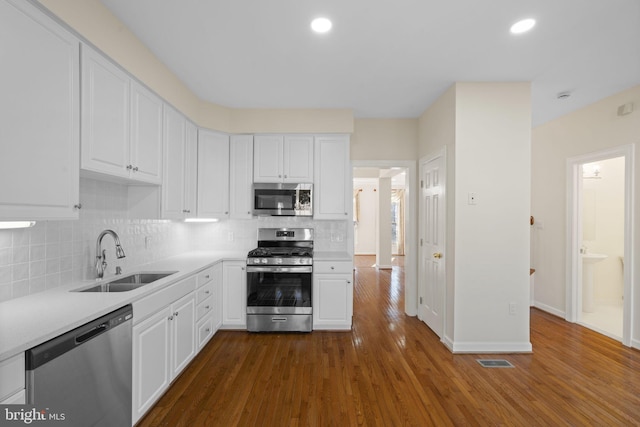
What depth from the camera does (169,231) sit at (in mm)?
3449

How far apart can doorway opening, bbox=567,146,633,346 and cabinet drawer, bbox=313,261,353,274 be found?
3.06m

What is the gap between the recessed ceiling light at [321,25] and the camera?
6.83 ft

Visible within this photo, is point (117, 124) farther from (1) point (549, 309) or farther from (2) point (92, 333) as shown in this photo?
(1) point (549, 309)

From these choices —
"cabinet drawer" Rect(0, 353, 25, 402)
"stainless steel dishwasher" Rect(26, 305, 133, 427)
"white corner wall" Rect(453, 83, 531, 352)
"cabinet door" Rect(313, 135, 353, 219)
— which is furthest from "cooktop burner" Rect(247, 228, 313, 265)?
"cabinet drawer" Rect(0, 353, 25, 402)

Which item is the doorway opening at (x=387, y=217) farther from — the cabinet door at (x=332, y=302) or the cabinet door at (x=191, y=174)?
the cabinet door at (x=191, y=174)

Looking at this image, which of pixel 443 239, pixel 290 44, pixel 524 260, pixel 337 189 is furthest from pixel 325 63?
pixel 524 260

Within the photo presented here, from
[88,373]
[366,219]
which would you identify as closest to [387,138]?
[88,373]

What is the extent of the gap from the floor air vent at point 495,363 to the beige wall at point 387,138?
2.65m

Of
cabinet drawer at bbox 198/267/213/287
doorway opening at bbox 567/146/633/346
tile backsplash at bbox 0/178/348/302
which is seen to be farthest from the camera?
doorway opening at bbox 567/146/633/346

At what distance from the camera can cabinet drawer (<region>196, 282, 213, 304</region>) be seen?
280 centimetres

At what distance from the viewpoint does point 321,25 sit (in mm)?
2127

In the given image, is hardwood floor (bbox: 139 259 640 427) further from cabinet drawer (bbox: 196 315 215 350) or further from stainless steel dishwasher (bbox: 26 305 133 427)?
stainless steel dishwasher (bbox: 26 305 133 427)

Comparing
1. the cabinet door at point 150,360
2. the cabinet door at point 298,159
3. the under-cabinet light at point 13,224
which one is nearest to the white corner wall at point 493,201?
the cabinet door at point 298,159

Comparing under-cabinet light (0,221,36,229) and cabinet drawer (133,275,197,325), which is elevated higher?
under-cabinet light (0,221,36,229)
